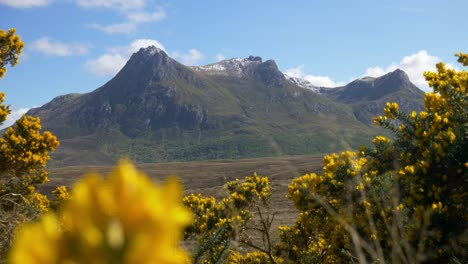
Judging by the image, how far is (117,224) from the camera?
35 centimetres

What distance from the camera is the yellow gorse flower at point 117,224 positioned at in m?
0.34

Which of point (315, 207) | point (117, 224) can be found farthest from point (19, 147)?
point (117, 224)

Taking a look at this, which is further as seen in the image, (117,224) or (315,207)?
(315,207)

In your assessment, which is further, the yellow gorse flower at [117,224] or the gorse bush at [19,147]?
the gorse bush at [19,147]

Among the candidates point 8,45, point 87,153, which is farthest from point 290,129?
point 8,45

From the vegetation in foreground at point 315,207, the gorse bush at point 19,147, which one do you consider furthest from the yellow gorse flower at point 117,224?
the gorse bush at point 19,147

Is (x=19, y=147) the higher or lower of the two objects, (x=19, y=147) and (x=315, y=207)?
the higher

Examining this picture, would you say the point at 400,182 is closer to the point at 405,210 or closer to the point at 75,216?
the point at 405,210

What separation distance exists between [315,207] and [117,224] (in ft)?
19.4

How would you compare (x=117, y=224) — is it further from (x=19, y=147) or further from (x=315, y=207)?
(x=19, y=147)

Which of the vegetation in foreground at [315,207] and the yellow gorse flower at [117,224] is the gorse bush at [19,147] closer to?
the vegetation in foreground at [315,207]

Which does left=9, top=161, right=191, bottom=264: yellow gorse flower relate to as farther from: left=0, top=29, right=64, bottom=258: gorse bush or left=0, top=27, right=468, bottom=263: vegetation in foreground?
left=0, top=29, right=64, bottom=258: gorse bush

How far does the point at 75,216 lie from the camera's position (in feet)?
1.11

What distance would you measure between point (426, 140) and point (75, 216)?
5.51m
